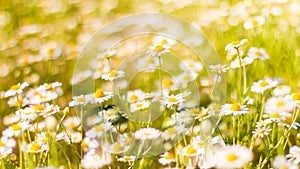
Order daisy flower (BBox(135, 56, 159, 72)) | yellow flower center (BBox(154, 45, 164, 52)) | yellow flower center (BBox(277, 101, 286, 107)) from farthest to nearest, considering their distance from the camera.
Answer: daisy flower (BBox(135, 56, 159, 72)), yellow flower center (BBox(154, 45, 164, 52)), yellow flower center (BBox(277, 101, 286, 107))

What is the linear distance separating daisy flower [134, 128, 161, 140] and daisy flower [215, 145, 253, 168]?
0.53ft

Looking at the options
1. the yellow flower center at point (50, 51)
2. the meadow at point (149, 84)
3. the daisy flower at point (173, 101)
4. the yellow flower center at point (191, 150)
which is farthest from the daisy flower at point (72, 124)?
the yellow flower center at point (50, 51)

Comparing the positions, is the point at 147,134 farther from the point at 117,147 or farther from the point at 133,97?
the point at 133,97

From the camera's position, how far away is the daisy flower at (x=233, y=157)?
3.12 feet

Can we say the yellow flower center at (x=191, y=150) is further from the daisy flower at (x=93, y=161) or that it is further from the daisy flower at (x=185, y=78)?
the daisy flower at (x=185, y=78)

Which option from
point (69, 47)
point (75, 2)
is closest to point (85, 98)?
point (69, 47)

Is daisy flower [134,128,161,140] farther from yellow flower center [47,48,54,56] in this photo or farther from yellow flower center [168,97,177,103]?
yellow flower center [47,48,54,56]

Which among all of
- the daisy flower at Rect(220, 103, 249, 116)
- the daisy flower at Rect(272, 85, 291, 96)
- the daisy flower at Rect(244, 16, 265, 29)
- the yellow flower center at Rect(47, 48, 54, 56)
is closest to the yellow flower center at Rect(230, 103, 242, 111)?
the daisy flower at Rect(220, 103, 249, 116)

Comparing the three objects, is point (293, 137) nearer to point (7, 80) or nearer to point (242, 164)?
point (242, 164)

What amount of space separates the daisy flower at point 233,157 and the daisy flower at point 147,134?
162mm

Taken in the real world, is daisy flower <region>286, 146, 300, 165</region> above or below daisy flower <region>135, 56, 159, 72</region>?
below

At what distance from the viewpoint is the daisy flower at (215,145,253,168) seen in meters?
0.95

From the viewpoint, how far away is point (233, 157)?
965mm

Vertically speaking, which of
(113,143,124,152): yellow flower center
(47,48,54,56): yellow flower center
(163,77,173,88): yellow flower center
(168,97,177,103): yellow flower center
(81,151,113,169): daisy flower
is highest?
(47,48,54,56): yellow flower center
